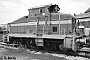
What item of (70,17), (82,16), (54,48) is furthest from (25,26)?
(82,16)

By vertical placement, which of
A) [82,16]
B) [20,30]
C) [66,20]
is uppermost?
[82,16]

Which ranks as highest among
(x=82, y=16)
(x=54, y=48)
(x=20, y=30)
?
(x=82, y=16)

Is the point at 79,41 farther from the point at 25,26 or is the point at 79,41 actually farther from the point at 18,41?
the point at 18,41

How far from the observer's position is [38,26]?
375 inches

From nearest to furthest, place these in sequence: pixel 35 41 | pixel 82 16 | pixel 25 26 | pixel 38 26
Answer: pixel 35 41 → pixel 38 26 → pixel 25 26 → pixel 82 16

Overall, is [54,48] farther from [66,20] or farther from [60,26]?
[66,20]

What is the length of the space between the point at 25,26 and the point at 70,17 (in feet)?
14.5

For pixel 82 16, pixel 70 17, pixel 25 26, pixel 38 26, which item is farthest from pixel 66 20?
pixel 82 16

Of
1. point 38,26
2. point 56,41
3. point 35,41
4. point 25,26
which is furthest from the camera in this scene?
point 25,26

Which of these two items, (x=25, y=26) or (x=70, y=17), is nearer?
(x=70, y=17)

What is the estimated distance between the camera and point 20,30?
35.8 ft

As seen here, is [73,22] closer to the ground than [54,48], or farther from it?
farther from it

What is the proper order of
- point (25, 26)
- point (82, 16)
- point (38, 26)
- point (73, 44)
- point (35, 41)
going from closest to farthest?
1. point (73, 44)
2. point (35, 41)
3. point (38, 26)
4. point (25, 26)
5. point (82, 16)

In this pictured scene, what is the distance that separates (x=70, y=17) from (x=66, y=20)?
0.38 m
